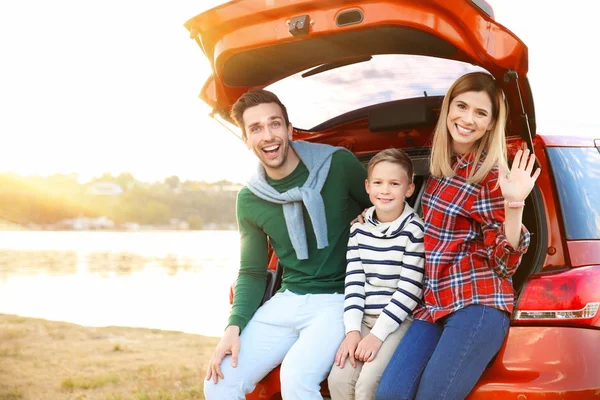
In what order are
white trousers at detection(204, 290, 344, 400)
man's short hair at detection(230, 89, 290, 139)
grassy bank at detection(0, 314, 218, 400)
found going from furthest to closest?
grassy bank at detection(0, 314, 218, 400) < man's short hair at detection(230, 89, 290, 139) < white trousers at detection(204, 290, 344, 400)

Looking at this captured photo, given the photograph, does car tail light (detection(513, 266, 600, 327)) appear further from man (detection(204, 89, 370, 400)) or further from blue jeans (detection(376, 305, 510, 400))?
man (detection(204, 89, 370, 400))

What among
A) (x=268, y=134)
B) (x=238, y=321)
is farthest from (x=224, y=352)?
(x=268, y=134)

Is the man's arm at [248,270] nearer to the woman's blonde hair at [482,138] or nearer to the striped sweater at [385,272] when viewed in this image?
the striped sweater at [385,272]

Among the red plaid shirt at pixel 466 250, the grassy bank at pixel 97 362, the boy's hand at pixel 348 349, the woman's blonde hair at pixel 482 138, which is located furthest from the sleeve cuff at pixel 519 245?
the grassy bank at pixel 97 362

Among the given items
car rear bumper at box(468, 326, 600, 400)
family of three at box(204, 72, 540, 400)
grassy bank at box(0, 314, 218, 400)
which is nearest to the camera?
car rear bumper at box(468, 326, 600, 400)

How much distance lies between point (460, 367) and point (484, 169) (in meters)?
0.73

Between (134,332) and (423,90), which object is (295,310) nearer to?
(423,90)

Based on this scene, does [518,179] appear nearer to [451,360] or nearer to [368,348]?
[451,360]

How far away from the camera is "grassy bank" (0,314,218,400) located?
18.7 feet

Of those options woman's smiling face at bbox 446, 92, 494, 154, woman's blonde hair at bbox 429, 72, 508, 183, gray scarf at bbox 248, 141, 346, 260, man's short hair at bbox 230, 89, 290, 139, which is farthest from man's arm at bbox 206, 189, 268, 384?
woman's smiling face at bbox 446, 92, 494, 154

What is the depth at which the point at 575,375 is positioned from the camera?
2.13 metres

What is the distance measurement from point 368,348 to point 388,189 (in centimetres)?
64

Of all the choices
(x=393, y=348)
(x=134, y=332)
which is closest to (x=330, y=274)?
(x=393, y=348)

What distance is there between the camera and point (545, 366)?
2.17m
